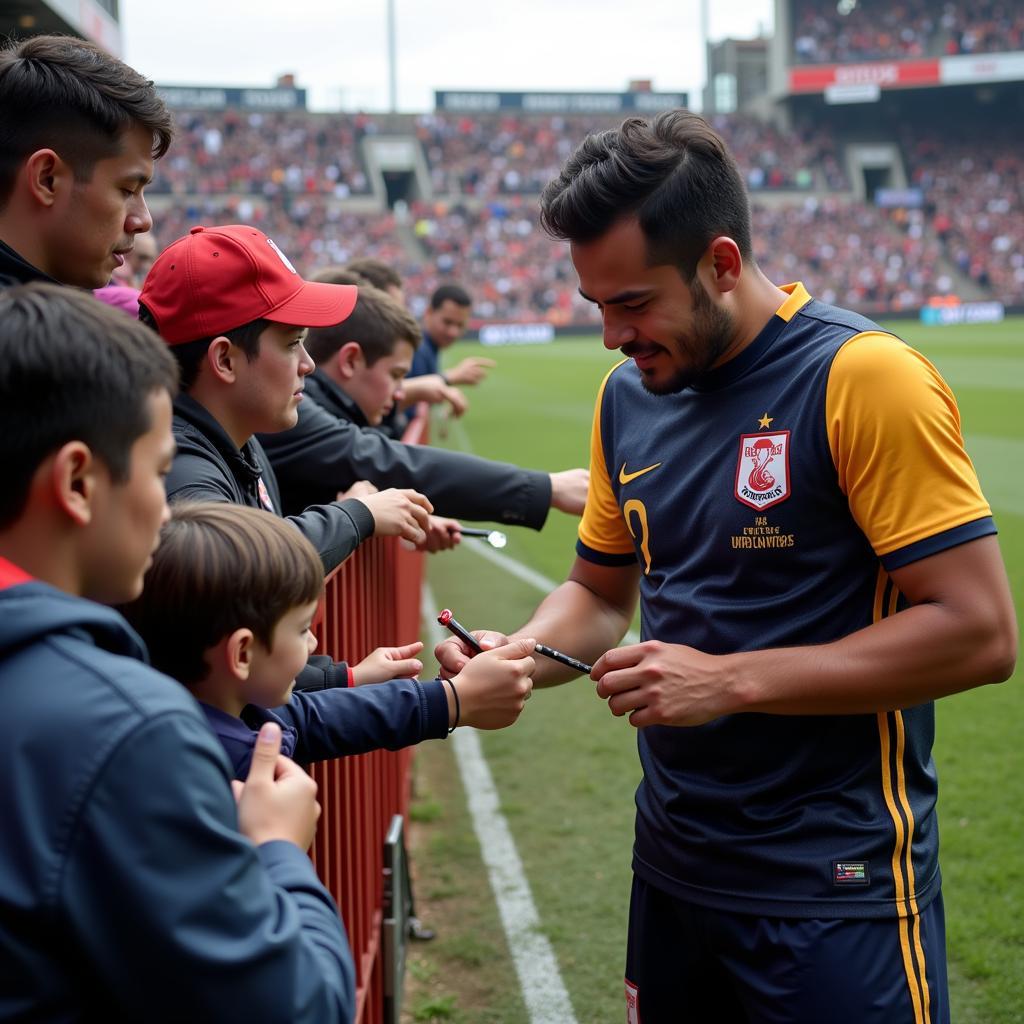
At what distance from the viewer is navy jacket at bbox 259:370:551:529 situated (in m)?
3.82

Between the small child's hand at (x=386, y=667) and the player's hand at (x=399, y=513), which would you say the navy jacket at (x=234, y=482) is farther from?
the small child's hand at (x=386, y=667)

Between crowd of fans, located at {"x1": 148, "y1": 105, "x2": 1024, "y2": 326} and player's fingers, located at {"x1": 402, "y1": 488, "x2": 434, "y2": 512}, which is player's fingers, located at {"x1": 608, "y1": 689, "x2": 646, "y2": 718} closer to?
player's fingers, located at {"x1": 402, "y1": 488, "x2": 434, "y2": 512}

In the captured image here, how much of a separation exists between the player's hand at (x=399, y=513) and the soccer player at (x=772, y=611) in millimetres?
702

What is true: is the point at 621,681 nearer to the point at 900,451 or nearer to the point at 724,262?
the point at 900,451

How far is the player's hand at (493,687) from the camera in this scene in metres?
2.25

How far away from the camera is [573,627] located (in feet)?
9.68

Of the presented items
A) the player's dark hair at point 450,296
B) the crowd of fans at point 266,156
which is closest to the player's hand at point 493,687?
the player's dark hair at point 450,296

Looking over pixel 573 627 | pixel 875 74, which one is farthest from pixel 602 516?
pixel 875 74

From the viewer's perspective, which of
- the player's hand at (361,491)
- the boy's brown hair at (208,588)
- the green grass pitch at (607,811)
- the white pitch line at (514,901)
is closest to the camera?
the boy's brown hair at (208,588)

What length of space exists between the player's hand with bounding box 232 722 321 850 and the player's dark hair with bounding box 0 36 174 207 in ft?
6.20

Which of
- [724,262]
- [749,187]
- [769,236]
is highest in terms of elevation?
[749,187]

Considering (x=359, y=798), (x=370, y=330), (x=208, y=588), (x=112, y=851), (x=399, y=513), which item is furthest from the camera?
(x=370, y=330)

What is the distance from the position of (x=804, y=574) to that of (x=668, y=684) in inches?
13.7

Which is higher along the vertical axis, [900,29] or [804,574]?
[900,29]
